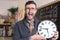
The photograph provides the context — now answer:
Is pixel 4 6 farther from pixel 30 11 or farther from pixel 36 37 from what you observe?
pixel 36 37

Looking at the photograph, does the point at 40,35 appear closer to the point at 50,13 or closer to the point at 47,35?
the point at 47,35

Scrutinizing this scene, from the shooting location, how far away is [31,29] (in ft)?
5.50

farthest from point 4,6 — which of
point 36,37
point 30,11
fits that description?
point 36,37

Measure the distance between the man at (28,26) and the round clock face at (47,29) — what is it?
0.05m

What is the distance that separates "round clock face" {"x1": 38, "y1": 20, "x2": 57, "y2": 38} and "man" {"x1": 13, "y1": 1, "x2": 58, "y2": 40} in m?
0.05

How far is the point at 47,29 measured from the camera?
1619mm

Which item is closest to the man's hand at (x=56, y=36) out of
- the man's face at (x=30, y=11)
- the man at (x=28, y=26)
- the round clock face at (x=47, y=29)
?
the round clock face at (x=47, y=29)

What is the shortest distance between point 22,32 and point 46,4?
0.39 m

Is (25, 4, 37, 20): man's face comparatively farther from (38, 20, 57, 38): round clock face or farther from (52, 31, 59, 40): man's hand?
(52, 31, 59, 40): man's hand

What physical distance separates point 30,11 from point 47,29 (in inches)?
10.2

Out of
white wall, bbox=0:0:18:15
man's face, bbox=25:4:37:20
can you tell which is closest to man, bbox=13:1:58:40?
man's face, bbox=25:4:37:20

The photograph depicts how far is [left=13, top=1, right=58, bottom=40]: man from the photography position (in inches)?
64.9

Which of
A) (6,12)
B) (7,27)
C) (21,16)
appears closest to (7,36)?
(7,27)

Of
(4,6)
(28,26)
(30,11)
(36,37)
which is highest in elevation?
(4,6)
